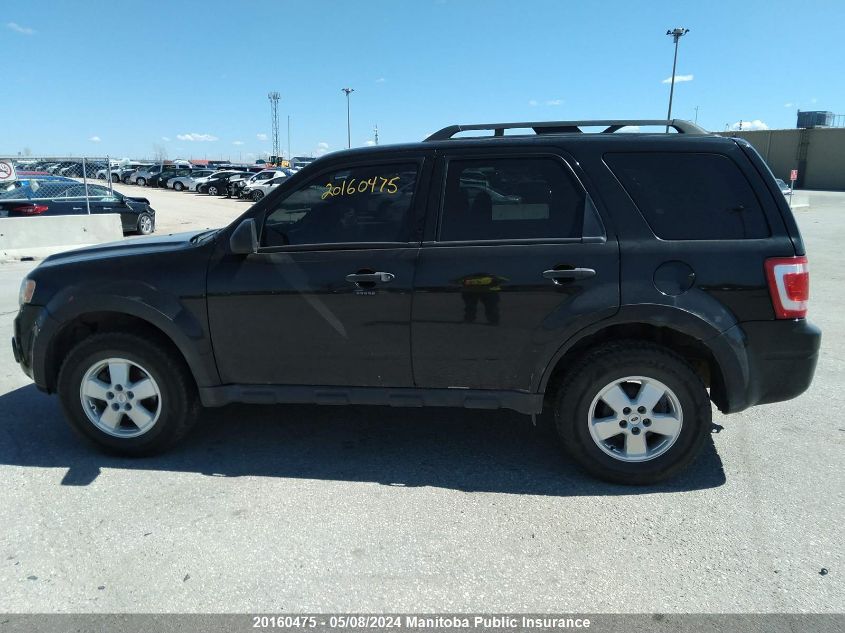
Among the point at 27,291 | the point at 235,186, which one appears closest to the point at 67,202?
the point at 27,291

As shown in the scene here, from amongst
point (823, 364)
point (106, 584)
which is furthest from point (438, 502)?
point (823, 364)

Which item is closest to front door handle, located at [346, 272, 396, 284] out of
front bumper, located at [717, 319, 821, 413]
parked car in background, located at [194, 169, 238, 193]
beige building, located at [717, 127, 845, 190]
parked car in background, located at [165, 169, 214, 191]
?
front bumper, located at [717, 319, 821, 413]

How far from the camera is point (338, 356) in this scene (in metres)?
3.72

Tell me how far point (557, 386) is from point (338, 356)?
129cm

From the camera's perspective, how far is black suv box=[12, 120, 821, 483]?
3.43 meters

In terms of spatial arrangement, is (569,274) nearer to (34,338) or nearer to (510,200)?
(510,200)

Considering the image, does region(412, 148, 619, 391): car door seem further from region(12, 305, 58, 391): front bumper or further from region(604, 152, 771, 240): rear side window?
region(12, 305, 58, 391): front bumper

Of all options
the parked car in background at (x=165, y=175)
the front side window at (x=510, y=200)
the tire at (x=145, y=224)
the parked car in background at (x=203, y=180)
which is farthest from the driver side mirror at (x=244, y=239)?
the parked car in background at (x=165, y=175)

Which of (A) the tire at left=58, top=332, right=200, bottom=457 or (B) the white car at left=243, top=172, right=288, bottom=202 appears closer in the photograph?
(A) the tire at left=58, top=332, right=200, bottom=457

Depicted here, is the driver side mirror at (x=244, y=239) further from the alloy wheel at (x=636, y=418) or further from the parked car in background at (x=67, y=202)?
the parked car in background at (x=67, y=202)

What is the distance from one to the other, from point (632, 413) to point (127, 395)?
9.79ft

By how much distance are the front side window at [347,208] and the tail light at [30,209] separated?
13.3m

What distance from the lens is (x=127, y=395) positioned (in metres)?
3.92

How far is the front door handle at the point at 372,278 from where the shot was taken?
3.58 meters
